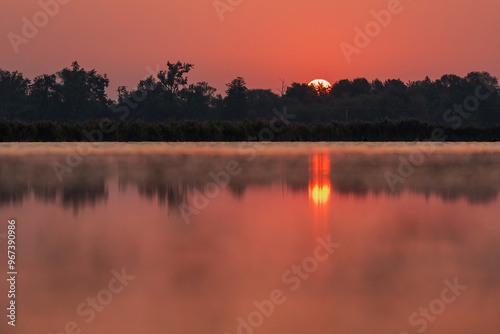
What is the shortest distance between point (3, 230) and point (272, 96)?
120963mm

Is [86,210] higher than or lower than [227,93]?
lower

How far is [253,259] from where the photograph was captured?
28.1ft

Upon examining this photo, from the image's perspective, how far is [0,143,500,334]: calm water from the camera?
6066 mm

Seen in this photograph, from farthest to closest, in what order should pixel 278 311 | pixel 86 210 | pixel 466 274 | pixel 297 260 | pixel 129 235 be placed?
pixel 86 210
pixel 129 235
pixel 297 260
pixel 466 274
pixel 278 311

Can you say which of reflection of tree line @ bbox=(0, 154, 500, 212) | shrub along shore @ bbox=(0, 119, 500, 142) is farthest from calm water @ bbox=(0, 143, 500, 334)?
shrub along shore @ bbox=(0, 119, 500, 142)

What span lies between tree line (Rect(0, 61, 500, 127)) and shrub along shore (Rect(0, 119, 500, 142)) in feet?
128

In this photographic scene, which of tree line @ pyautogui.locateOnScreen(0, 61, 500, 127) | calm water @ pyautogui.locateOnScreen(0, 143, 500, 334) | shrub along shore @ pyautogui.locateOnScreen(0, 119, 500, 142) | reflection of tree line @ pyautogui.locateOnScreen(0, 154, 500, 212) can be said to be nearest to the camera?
calm water @ pyautogui.locateOnScreen(0, 143, 500, 334)

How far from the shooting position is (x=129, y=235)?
10.3 metres

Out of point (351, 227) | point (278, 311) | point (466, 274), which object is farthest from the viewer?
point (351, 227)

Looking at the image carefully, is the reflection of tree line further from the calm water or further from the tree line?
the tree line

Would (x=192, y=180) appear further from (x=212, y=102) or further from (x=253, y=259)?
(x=212, y=102)

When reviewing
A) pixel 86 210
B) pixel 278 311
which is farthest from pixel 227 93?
pixel 278 311

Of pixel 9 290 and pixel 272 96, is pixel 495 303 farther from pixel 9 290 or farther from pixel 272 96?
pixel 272 96

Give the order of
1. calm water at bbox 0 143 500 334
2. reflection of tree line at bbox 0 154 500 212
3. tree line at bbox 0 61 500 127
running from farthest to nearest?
tree line at bbox 0 61 500 127, reflection of tree line at bbox 0 154 500 212, calm water at bbox 0 143 500 334
